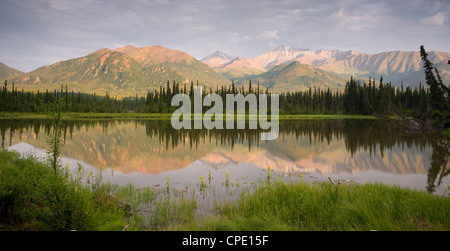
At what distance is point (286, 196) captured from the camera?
34.1ft

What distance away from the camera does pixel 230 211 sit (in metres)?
9.59

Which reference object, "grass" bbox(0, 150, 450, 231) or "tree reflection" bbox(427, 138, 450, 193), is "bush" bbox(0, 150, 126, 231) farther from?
"tree reflection" bbox(427, 138, 450, 193)

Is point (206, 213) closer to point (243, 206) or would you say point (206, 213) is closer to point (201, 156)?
point (243, 206)

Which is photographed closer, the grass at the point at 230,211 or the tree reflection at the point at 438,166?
the grass at the point at 230,211

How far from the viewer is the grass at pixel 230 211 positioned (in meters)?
7.52

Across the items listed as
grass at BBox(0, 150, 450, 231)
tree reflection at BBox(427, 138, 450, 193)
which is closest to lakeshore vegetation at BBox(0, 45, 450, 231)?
grass at BBox(0, 150, 450, 231)

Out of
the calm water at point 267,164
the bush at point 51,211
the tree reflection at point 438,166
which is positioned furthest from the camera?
the calm water at point 267,164

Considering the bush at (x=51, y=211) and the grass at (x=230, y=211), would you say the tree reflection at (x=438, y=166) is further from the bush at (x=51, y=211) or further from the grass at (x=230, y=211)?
the bush at (x=51, y=211)

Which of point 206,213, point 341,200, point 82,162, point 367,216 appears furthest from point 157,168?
point 367,216

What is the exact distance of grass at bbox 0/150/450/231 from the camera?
7520 millimetres

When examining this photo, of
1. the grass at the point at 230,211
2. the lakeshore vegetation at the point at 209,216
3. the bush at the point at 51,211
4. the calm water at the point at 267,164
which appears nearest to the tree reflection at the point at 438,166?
the calm water at the point at 267,164

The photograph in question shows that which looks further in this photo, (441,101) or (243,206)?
(441,101)
